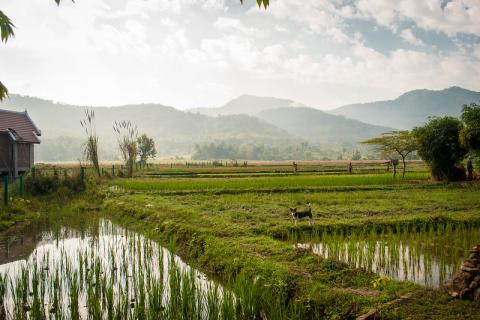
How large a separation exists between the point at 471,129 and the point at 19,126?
3675 centimetres

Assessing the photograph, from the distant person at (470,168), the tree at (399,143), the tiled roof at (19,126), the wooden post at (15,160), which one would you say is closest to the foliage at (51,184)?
the wooden post at (15,160)

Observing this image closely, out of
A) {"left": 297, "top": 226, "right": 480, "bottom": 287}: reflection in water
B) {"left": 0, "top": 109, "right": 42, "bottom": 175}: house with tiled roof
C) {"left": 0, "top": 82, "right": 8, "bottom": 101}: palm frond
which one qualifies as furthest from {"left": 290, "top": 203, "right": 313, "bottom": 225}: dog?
{"left": 0, "top": 109, "right": 42, "bottom": 175}: house with tiled roof

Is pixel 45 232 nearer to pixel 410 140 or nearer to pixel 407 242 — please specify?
pixel 407 242

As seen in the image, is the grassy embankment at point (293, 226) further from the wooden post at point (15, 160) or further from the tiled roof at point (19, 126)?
the tiled roof at point (19, 126)

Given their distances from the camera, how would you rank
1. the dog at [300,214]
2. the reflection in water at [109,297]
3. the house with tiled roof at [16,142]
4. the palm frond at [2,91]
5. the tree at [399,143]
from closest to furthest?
1. the reflection in water at [109,297]
2. the palm frond at [2,91]
3. the dog at [300,214]
4. the house with tiled roof at [16,142]
5. the tree at [399,143]

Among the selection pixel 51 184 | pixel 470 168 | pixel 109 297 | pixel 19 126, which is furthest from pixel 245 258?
pixel 19 126

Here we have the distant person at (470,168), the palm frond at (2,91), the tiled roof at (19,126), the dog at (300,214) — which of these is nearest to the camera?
the palm frond at (2,91)

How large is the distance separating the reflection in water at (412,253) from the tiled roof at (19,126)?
3016cm

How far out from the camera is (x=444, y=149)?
91.9 ft

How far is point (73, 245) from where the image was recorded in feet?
37.8

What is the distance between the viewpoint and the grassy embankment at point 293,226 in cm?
593

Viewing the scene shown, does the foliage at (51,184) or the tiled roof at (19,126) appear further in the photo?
the tiled roof at (19,126)

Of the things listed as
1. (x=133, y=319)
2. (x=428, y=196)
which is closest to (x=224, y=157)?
(x=428, y=196)

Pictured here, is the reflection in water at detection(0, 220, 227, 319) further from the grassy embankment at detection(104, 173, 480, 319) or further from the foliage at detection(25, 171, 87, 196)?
the foliage at detection(25, 171, 87, 196)
